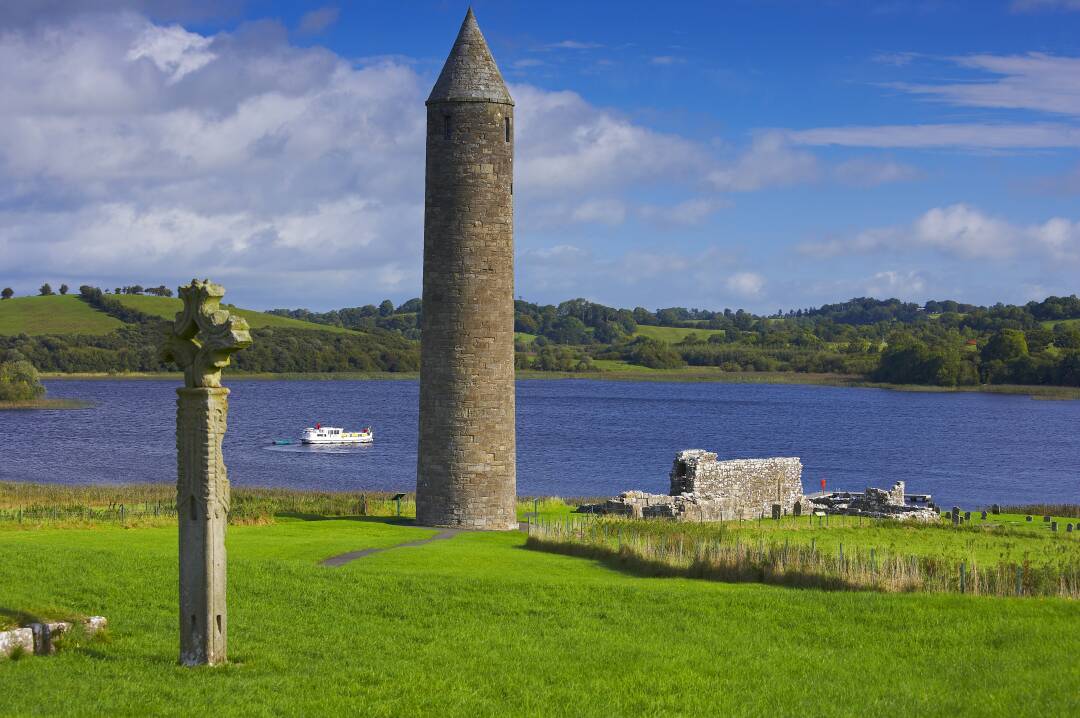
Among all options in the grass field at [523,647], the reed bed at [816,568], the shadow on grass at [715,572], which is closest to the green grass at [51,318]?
the reed bed at [816,568]

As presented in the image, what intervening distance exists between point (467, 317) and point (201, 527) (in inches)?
597

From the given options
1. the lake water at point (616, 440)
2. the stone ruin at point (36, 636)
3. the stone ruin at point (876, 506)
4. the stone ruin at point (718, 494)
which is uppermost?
the stone ruin at point (36, 636)

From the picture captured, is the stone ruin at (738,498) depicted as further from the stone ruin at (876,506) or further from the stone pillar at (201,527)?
the stone pillar at (201,527)

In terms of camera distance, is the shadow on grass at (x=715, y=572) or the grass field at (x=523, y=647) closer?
the grass field at (x=523, y=647)

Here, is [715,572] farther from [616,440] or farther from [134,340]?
[134,340]

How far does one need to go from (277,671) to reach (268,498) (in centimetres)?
2792

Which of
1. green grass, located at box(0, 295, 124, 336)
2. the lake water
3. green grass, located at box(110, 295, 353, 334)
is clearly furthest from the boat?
green grass, located at box(0, 295, 124, 336)

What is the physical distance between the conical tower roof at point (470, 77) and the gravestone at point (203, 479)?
15950mm

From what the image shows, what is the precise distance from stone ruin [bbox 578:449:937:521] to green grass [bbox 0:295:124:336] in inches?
4720

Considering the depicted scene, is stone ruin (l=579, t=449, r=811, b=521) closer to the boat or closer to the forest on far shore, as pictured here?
the boat

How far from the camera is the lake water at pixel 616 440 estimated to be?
59062 millimetres

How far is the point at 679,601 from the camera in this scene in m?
16.2

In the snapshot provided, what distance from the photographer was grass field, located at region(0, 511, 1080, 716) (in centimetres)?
1152

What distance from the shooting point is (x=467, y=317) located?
89.1ft
